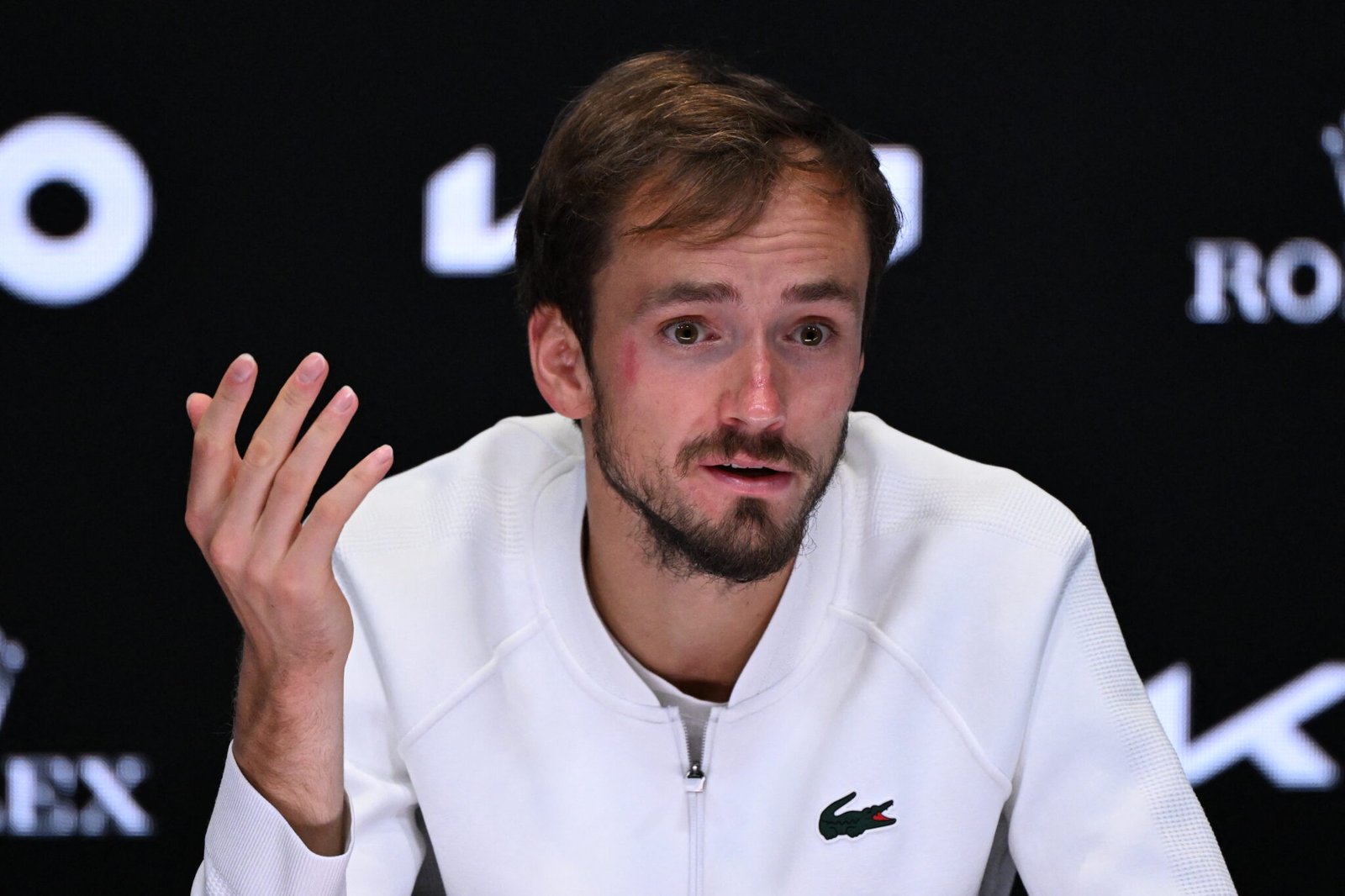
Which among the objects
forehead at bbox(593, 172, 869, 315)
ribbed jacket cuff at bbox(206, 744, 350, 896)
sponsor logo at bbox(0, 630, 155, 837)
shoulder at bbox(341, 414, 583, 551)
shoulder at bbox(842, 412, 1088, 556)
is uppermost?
forehead at bbox(593, 172, 869, 315)

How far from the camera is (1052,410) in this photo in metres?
2.47

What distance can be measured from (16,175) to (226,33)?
1.34ft

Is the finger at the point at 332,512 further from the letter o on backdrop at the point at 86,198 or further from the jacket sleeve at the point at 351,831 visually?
the letter o on backdrop at the point at 86,198

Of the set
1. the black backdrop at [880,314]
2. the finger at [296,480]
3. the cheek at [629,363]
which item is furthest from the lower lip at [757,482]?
the black backdrop at [880,314]

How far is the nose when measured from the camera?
1647 mm

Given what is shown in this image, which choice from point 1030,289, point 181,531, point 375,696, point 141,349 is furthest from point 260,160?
point 1030,289

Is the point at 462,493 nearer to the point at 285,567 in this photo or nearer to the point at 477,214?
the point at 285,567

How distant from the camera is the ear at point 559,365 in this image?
1.90 meters

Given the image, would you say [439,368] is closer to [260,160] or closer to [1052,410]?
[260,160]

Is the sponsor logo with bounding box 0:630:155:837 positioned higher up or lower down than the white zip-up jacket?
lower down

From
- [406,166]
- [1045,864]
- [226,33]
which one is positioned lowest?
[1045,864]

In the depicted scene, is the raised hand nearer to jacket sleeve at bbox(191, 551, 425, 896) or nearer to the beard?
jacket sleeve at bbox(191, 551, 425, 896)

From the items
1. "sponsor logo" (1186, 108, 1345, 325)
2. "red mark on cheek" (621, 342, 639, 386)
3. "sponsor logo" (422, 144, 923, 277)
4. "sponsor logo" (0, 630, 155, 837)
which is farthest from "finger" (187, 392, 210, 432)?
"sponsor logo" (1186, 108, 1345, 325)

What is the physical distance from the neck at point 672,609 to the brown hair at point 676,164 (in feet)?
0.77
